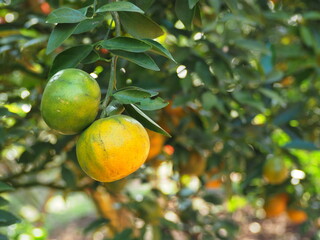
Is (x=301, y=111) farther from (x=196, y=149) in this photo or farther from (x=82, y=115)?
(x=82, y=115)

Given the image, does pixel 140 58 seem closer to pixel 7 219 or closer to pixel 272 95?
pixel 7 219

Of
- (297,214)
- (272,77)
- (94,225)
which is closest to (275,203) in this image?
(297,214)

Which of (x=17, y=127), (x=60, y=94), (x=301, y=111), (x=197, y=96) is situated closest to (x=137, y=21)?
(x=60, y=94)

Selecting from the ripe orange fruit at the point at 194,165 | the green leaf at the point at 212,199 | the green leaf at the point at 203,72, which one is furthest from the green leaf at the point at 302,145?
the green leaf at the point at 212,199

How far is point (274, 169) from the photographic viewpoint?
1.61 metres

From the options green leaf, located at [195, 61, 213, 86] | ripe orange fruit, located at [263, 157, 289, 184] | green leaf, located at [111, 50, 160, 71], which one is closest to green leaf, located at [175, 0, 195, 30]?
green leaf, located at [111, 50, 160, 71]

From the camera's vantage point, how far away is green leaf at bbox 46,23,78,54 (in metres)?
Answer: 0.72

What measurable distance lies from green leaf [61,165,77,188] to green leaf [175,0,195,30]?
0.80m

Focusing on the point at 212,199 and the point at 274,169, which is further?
the point at 212,199

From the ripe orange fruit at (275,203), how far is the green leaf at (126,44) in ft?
4.26

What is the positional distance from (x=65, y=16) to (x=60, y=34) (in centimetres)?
4

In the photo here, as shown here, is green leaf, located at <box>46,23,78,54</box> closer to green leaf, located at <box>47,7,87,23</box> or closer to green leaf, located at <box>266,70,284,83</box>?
green leaf, located at <box>47,7,87,23</box>

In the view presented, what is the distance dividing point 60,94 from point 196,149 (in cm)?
94

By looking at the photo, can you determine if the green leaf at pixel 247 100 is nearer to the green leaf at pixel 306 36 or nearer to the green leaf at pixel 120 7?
the green leaf at pixel 306 36
